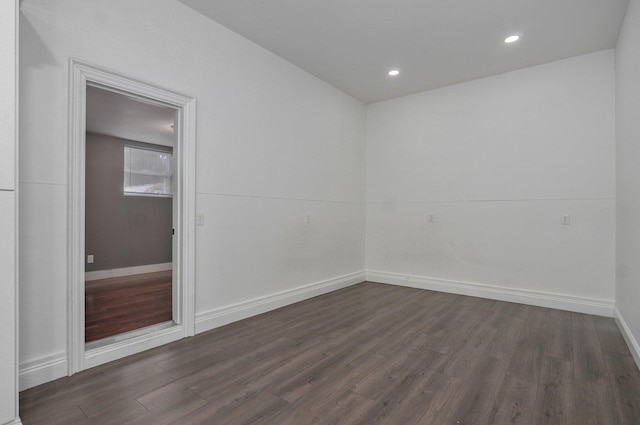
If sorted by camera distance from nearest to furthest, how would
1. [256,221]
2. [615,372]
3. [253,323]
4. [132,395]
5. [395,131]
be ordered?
[132,395], [615,372], [253,323], [256,221], [395,131]

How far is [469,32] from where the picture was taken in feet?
11.3

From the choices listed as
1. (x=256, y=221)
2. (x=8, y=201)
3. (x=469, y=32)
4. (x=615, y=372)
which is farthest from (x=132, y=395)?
(x=469, y=32)

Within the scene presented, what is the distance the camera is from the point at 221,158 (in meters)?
3.36

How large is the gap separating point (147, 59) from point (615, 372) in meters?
4.38

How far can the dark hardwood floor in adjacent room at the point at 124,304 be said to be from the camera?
323cm

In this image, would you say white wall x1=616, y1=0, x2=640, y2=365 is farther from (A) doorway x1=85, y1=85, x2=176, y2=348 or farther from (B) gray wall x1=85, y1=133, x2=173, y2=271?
(B) gray wall x1=85, y1=133, x2=173, y2=271

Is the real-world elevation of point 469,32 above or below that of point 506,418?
above

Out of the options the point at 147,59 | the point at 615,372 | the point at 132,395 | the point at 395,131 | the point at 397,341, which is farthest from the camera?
the point at 395,131

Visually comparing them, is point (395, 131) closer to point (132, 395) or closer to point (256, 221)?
point (256, 221)

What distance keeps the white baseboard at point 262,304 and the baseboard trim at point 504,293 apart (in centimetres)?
80

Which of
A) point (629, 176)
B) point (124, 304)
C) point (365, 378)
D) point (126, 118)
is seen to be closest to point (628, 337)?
point (629, 176)

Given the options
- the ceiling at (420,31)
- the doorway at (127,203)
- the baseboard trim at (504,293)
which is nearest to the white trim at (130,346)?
the doorway at (127,203)

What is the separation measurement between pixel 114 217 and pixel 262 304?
4.10 m

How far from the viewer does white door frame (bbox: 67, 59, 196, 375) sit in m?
2.33
